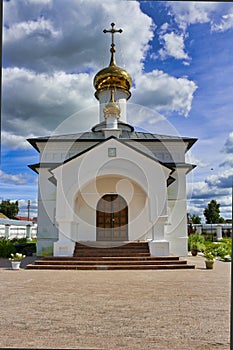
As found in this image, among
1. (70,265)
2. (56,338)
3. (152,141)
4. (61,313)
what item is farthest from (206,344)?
(152,141)

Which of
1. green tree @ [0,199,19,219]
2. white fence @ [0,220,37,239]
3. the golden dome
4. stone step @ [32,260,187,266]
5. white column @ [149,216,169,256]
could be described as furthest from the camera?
green tree @ [0,199,19,219]

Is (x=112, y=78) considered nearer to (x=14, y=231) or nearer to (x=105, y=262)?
(x=105, y=262)

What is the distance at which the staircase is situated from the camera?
12617 mm

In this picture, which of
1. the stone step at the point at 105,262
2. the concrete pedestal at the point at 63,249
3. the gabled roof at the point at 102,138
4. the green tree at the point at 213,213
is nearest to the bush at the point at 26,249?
the gabled roof at the point at 102,138

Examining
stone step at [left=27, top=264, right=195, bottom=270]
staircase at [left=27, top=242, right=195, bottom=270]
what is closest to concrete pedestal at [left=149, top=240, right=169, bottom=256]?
staircase at [left=27, top=242, right=195, bottom=270]

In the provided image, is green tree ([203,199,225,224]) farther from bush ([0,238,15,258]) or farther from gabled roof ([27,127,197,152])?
bush ([0,238,15,258])

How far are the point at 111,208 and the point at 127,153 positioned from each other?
10.6ft

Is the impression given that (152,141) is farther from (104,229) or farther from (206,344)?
(206,344)

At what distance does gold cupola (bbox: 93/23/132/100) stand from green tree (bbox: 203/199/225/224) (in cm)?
3569

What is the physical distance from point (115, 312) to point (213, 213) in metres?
50.9

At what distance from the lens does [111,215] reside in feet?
55.6

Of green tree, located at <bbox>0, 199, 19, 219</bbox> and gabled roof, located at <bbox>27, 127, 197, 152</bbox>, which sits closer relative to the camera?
gabled roof, located at <bbox>27, 127, 197, 152</bbox>

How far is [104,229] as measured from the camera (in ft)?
55.5

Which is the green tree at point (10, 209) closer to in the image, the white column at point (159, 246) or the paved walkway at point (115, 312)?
the white column at point (159, 246)
